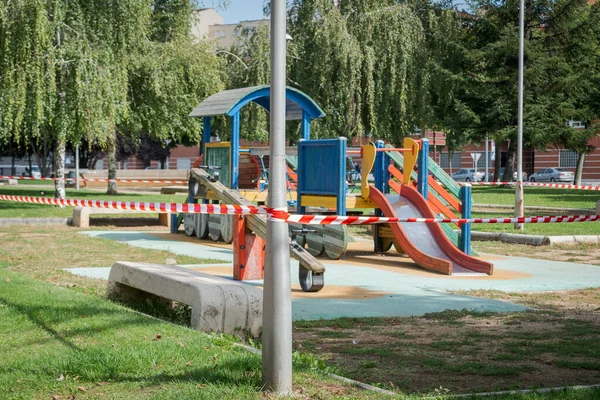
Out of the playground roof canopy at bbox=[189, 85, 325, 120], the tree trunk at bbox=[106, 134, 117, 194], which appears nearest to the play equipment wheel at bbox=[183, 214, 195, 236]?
the playground roof canopy at bbox=[189, 85, 325, 120]

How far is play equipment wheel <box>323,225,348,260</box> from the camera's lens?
14430mm

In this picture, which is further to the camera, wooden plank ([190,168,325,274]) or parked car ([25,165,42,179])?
parked car ([25,165,42,179])

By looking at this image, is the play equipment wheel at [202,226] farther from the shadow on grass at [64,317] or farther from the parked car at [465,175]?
the parked car at [465,175]

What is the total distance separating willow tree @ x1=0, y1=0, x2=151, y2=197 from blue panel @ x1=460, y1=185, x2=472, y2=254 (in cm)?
1327

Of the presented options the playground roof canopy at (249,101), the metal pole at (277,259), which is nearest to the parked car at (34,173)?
the playground roof canopy at (249,101)

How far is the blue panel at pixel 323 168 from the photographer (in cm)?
1490

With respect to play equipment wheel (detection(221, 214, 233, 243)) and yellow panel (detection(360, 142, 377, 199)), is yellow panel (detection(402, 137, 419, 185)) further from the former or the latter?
play equipment wheel (detection(221, 214, 233, 243))

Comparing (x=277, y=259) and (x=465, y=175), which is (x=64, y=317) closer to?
(x=277, y=259)

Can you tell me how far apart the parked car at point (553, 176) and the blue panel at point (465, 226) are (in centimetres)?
5575

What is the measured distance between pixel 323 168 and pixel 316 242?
1.25m


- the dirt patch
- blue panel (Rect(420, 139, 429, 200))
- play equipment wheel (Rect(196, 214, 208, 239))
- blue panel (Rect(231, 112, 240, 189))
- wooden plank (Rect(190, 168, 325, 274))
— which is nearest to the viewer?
the dirt patch

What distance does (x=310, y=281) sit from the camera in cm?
1081

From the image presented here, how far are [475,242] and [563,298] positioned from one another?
313 inches

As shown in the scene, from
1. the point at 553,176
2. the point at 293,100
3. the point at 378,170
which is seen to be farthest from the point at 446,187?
the point at 553,176
